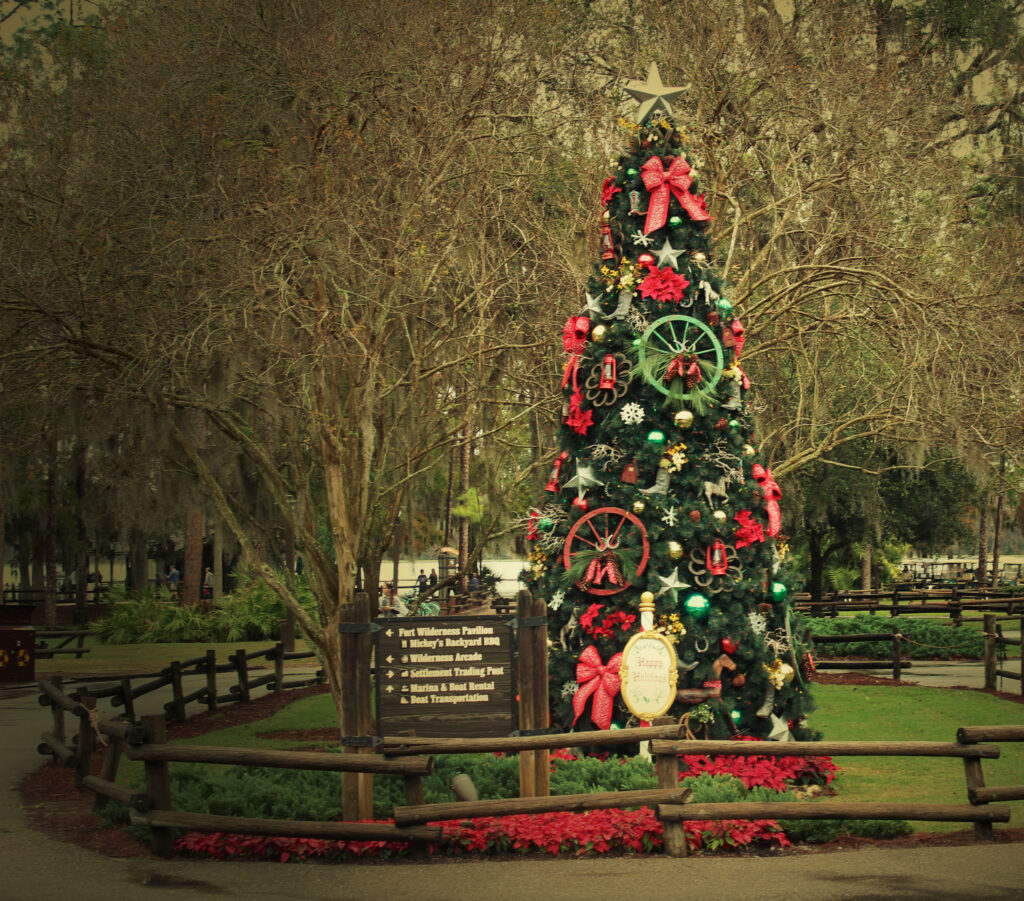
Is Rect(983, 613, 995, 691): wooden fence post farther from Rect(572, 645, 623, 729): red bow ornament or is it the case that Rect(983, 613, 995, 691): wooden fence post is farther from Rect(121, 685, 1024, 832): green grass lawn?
Rect(572, 645, 623, 729): red bow ornament

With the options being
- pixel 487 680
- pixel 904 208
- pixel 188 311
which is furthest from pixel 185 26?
pixel 904 208

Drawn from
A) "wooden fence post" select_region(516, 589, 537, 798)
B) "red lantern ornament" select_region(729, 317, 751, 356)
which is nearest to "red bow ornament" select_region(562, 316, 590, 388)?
"red lantern ornament" select_region(729, 317, 751, 356)

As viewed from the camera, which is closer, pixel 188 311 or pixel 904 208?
pixel 188 311

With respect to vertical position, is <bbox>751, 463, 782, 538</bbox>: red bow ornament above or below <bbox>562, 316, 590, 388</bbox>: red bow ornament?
below

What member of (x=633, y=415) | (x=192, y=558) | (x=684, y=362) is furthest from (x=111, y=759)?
(x=192, y=558)

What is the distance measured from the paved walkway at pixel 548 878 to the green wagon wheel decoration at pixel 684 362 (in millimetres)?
4274

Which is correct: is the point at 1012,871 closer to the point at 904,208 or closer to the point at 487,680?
the point at 487,680

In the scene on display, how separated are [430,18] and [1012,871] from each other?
37.2 feet

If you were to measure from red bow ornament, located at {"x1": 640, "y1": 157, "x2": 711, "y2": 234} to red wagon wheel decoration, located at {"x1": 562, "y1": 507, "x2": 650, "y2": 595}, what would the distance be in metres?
2.71

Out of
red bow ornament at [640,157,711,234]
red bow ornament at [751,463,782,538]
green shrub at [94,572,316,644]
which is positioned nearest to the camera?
red bow ornament at [751,463,782,538]

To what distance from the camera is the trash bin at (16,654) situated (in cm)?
2064

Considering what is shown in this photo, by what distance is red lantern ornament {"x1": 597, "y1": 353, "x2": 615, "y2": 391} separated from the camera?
35.4 ft

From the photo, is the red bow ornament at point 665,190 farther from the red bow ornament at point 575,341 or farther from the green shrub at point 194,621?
the green shrub at point 194,621

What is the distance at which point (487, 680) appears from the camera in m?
8.56
